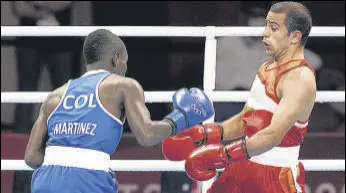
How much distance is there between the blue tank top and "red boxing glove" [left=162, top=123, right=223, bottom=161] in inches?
11.9

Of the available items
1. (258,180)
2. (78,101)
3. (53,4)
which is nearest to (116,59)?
(78,101)

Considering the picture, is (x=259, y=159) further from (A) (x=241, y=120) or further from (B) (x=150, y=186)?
(B) (x=150, y=186)

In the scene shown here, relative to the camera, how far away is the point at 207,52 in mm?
4758

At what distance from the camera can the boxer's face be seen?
398 centimetres

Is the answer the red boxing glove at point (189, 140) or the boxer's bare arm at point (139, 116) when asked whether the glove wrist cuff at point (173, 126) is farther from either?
the red boxing glove at point (189, 140)

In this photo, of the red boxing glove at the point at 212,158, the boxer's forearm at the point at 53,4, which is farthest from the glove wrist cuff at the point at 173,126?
the boxer's forearm at the point at 53,4

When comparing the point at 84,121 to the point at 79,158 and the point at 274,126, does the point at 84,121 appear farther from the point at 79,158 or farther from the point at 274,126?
the point at 274,126

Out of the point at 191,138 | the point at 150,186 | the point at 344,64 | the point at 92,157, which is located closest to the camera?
the point at 92,157

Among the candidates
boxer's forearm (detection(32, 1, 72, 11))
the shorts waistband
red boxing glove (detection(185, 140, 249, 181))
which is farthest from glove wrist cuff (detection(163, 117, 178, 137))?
boxer's forearm (detection(32, 1, 72, 11))

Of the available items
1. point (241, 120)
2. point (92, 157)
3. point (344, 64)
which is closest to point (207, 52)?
point (241, 120)

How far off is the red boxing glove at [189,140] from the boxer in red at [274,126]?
9cm

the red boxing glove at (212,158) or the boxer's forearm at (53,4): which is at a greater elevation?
the boxer's forearm at (53,4)

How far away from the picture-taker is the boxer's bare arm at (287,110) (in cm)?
386

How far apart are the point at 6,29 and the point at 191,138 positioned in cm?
123
